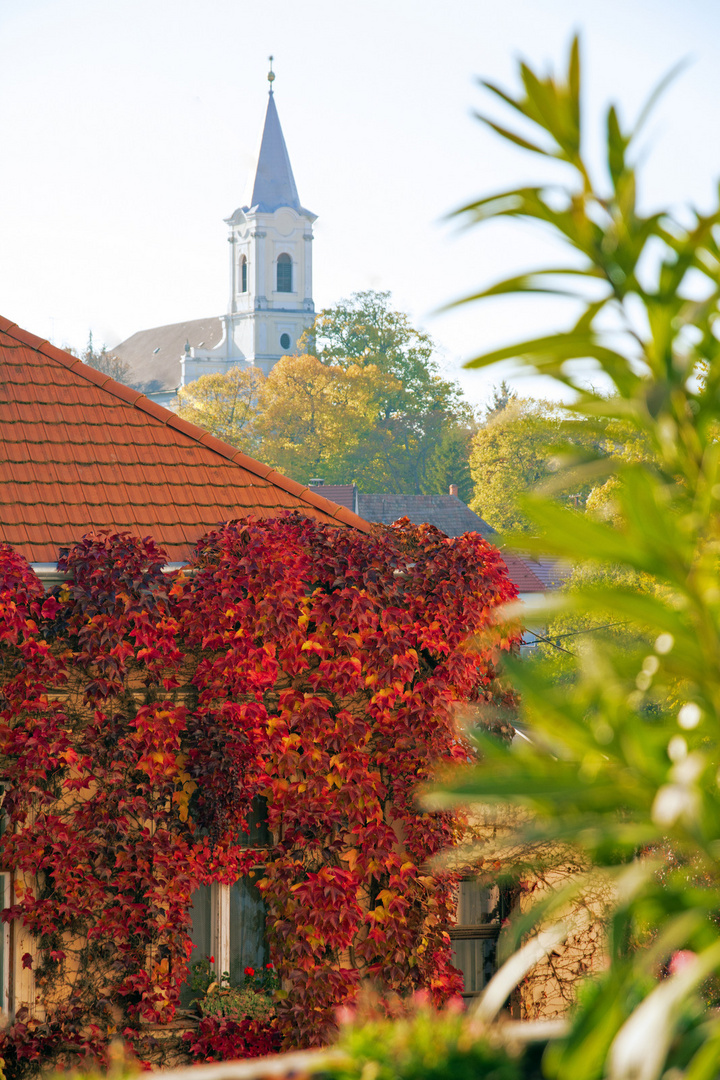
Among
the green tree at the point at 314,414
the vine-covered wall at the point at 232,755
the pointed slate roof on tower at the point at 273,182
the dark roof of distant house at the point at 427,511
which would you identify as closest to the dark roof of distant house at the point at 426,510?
the dark roof of distant house at the point at 427,511

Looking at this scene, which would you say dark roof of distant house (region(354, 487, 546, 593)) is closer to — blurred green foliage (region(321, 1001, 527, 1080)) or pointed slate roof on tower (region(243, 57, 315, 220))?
blurred green foliage (region(321, 1001, 527, 1080))

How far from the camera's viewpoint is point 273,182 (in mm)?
86812

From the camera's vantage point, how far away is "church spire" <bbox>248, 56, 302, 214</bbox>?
283 feet

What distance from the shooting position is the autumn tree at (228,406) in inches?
2078

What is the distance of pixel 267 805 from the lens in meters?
6.91

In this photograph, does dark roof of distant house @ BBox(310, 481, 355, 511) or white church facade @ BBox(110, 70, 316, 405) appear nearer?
dark roof of distant house @ BBox(310, 481, 355, 511)

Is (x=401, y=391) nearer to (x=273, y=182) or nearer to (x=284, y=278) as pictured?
(x=284, y=278)

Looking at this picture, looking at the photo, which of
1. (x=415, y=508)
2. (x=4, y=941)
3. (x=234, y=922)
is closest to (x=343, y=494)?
(x=415, y=508)

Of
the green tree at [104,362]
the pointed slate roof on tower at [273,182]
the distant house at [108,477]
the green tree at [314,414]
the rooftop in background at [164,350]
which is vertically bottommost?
the distant house at [108,477]

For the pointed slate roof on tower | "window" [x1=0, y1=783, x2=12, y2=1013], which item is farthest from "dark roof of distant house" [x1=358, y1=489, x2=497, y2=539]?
the pointed slate roof on tower

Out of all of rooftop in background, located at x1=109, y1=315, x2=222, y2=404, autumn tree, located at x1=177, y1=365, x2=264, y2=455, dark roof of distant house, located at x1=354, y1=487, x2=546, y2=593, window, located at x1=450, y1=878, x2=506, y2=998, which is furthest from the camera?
rooftop in background, located at x1=109, y1=315, x2=222, y2=404

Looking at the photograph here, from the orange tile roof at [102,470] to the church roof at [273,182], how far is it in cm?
8241

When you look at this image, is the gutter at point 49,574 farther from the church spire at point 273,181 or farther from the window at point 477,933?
the church spire at point 273,181

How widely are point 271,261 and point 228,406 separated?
122 feet
